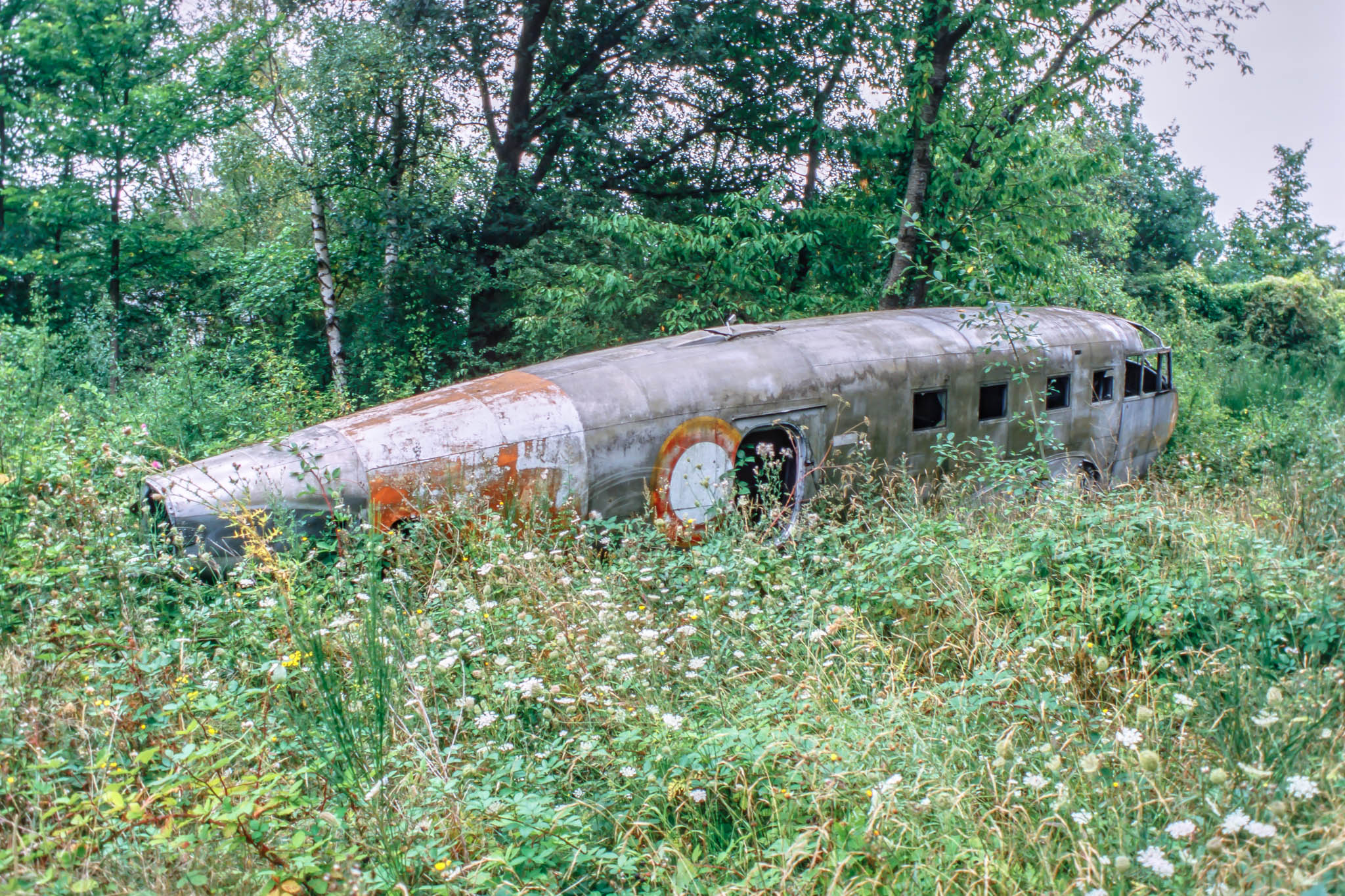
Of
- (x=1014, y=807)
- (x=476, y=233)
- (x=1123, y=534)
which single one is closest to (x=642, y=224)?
(x=476, y=233)

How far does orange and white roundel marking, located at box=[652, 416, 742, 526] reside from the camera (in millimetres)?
6891

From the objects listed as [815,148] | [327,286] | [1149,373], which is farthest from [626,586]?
[815,148]

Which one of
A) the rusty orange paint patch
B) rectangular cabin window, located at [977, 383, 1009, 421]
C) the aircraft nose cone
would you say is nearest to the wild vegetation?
the aircraft nose cone

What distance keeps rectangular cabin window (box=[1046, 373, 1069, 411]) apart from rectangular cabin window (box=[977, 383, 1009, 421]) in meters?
0.80

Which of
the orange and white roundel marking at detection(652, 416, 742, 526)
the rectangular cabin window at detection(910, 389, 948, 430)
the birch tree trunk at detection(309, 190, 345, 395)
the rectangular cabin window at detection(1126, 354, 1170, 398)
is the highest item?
the birch tree trunk at detection(309, 190, 345, 395)

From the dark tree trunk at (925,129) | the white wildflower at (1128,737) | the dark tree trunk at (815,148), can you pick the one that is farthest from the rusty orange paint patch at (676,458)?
the dark tree trunk at (815,148)

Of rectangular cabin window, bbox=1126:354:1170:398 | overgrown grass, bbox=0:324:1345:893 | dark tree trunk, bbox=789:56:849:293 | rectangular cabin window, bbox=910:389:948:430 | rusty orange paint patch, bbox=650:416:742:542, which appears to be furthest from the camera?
dark tree trunk, bbox=789:56:849:293

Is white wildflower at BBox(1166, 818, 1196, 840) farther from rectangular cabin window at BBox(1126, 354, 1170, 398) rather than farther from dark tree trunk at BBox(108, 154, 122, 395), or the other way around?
dark tree trunk at BBox(108, 154, 122, 395)

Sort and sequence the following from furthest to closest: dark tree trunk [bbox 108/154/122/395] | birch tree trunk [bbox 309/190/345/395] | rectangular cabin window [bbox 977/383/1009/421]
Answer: birch tree trunk [bbox 309/190/345/395] → dark tree trunk [bbox 108/154/122/395] → rectangular cabin window [bbox 977/383/1009/421]

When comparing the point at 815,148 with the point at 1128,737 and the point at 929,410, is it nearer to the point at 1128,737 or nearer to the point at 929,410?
the point at 929,410

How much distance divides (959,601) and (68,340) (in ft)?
44.8

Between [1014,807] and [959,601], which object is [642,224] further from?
[1014,807]

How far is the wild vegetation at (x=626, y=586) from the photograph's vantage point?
2.90m

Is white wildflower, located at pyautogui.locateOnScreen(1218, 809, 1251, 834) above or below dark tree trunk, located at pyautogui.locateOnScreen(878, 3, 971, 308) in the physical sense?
below
